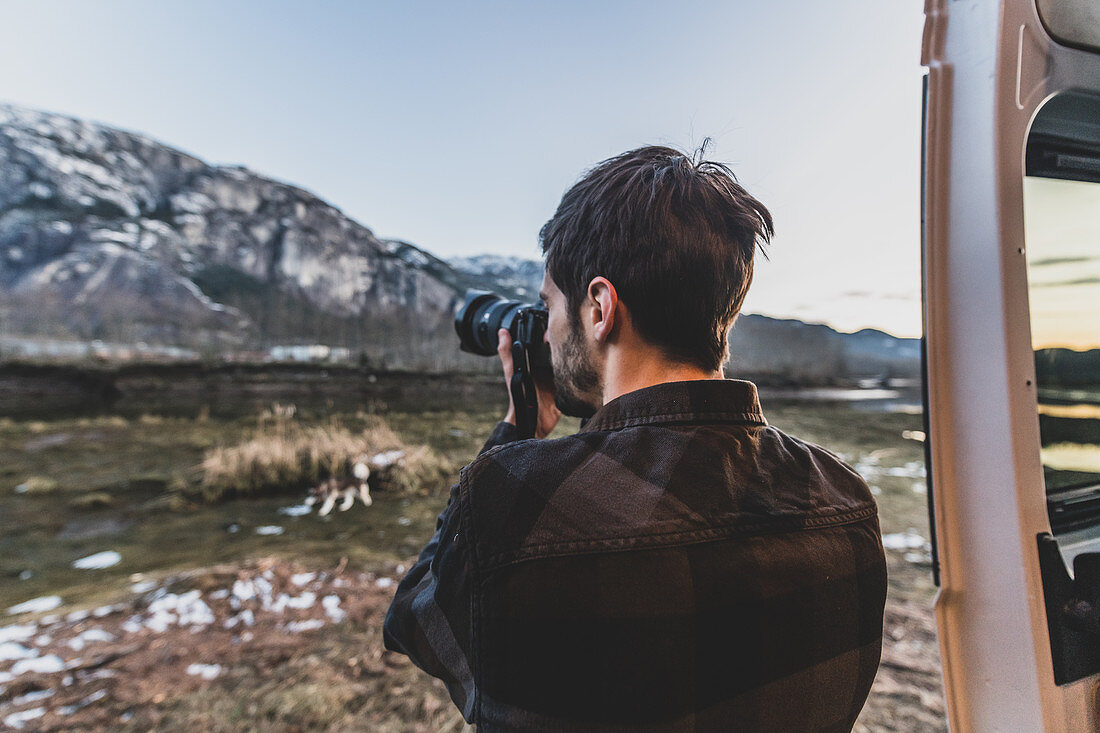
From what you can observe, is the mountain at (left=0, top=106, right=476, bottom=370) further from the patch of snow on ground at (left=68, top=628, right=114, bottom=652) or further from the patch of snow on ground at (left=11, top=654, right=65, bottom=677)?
the patch of snow on ground at (left=11, top=654, right=65, bottom=677)

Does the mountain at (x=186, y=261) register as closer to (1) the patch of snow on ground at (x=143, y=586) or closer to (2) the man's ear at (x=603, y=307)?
(1) the patch of snow on ground at (x=143, y=586)

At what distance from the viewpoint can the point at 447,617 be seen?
0.39 metres

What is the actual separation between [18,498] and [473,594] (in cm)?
414

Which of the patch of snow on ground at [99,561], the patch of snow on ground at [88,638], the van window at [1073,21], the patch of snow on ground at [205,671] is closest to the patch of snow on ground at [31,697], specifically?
the patch of snow on ground at [88,638]

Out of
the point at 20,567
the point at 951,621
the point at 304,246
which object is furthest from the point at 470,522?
the point at 304,246

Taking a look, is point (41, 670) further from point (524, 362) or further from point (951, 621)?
point (951, 621)

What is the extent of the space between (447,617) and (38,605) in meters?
2.58

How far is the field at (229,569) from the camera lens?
1.26 meters

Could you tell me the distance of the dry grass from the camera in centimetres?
306

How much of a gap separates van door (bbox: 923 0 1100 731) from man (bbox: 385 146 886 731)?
0.53ft

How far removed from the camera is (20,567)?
220 cm

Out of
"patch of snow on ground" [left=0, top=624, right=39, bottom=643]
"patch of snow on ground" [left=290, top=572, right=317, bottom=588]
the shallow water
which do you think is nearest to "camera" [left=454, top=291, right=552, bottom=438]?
"patch of snow on ground" [left=290, top=572, right=317, bottom=588]

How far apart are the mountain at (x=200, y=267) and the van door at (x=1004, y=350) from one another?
2320 mm

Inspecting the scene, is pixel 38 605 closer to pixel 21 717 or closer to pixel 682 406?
pixel 21 717
